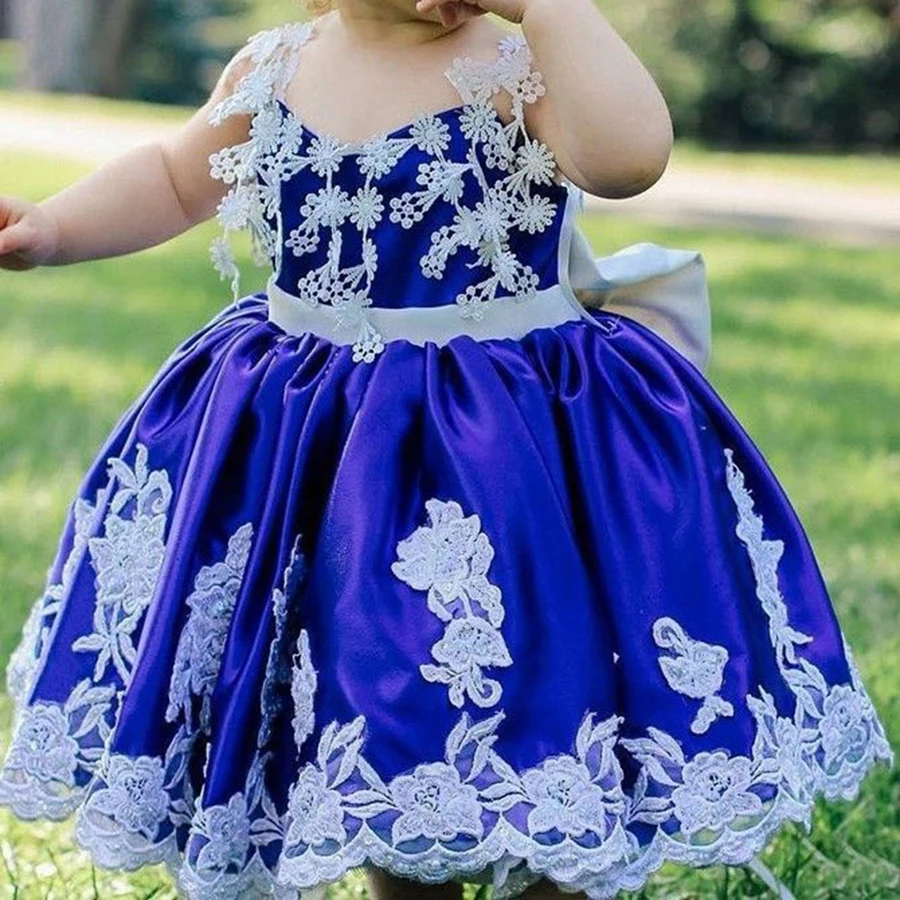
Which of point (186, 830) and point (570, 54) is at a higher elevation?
point (570, 54)

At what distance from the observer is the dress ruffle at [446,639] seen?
178cm

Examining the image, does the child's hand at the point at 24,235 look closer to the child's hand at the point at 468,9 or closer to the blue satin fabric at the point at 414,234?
the blue satin fabric at the point at 414,234

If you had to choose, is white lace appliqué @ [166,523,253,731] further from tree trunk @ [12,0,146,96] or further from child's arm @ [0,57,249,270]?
tree trunk @ [12,0,146,96]

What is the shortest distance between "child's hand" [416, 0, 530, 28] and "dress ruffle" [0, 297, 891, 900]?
0.31 metres

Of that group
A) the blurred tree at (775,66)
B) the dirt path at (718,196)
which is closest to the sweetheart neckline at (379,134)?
the dirt path at (718,196)

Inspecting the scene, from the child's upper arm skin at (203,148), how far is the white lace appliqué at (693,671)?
28.5 inches

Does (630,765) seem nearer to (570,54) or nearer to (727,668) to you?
(727,668)

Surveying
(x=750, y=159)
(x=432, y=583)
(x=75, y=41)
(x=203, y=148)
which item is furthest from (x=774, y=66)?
(x=432, y=583)

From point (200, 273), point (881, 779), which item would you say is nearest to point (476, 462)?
point (881, 779)

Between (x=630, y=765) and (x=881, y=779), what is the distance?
958 millimetres

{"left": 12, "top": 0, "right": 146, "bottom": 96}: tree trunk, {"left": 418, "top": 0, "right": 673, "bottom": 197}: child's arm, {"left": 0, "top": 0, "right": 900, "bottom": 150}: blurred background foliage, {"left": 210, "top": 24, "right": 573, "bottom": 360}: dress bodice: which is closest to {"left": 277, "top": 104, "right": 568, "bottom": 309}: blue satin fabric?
{"left": 210, "top": 24, "right": 573, "bottom": 360}: dress bodice

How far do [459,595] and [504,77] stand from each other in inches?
19.8

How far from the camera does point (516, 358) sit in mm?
1927

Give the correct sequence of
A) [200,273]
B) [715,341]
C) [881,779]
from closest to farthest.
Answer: [881,779] < [715,341] < [200,273]
